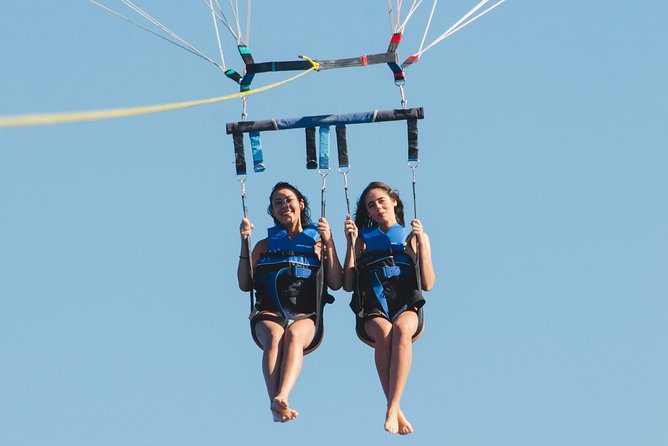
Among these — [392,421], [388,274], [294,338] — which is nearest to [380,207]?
[388,274]

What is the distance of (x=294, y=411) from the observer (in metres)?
7.68

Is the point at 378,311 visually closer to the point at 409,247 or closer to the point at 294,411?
the point at 409,247

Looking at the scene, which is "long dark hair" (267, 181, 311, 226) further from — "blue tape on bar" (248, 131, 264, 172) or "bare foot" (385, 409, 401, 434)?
"bare foot" (385, 409, 401, 434)

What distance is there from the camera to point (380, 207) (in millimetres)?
8805

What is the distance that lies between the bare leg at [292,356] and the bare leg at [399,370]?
0.63 meters

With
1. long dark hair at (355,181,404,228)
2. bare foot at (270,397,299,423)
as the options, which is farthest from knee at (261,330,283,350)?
long dark hair at (355,181,404,228)

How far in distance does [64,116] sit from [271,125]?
5380mm

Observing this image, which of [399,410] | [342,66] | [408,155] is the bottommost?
[399,410]

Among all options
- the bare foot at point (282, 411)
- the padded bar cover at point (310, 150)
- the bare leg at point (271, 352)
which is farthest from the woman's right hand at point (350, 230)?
the bare foot at point (282, 411)

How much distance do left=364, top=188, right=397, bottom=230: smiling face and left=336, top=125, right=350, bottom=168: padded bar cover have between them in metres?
0.32

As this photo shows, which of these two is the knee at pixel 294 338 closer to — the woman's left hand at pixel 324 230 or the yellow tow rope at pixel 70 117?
the woman's left hand at pixel 324 230

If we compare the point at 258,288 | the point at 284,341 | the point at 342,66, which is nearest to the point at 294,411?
the point at 284,341

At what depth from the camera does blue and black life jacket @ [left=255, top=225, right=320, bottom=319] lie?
335 inches

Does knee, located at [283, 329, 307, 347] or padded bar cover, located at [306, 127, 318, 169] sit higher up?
padded bar cover, located at [306, 127, 318, 169]
